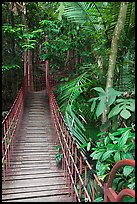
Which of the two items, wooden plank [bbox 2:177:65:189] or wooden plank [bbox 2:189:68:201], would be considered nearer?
wooden plank [bbox 2:189:68:201]

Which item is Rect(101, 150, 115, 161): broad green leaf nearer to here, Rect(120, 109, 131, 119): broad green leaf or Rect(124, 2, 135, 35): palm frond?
Rect(120, 109, 131, 119): broad green leaf

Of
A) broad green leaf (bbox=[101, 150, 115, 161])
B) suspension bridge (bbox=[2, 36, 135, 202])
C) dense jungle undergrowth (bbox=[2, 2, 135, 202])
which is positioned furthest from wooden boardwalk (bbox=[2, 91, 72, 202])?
broad green leaf (bbox=[101, 150, 115, 161])

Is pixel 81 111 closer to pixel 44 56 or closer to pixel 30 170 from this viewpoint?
pixel 30 170

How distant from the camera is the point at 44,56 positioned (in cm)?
541

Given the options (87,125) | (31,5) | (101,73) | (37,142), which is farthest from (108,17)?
(31,5)

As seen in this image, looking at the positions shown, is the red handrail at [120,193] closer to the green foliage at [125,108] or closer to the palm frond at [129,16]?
the green foliage at [125,108]

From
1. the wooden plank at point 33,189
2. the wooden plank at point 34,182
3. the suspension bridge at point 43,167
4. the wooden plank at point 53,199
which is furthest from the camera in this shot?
the wooden plank at point 34,182

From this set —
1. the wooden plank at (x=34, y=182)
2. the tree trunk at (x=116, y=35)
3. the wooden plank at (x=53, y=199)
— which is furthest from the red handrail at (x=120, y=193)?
the wooden plank at (x=34, y=182)

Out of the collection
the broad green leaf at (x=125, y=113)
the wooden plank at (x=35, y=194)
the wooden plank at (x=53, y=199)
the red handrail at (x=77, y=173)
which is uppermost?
the broad green leaf at (x=125, y=113)

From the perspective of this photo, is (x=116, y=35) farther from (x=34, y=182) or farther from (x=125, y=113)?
(x=34, y=182)

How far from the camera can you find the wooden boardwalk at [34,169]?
2572mm

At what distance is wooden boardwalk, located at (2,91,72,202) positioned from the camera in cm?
257

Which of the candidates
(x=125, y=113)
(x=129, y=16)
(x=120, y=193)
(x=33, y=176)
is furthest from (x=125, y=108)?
(x=33, y=176)

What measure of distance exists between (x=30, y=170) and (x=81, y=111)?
53.0 inches
